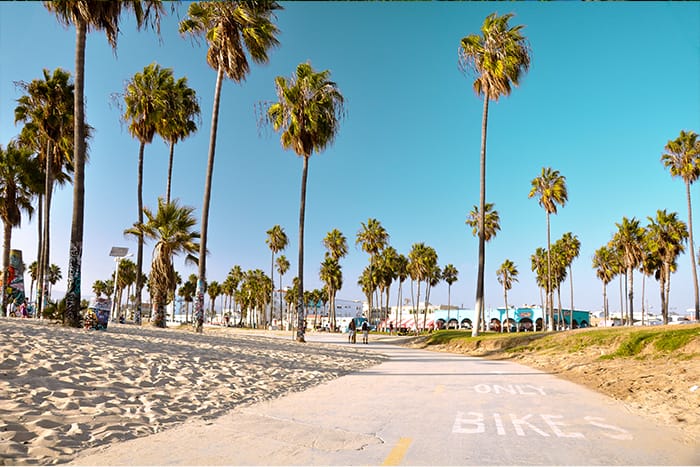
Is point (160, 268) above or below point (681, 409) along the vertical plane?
above

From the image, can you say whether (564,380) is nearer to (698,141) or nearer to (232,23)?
(232,23)

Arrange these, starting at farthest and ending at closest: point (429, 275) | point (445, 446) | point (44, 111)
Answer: point (429, 275)
point (44, 111)
point (445, 446)

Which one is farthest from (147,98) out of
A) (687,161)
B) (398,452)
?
(687,161)

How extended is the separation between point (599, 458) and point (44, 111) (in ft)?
107

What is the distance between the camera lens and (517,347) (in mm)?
25469

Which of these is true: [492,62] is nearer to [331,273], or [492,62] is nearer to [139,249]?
[139,249]

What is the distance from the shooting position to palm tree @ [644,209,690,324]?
5194 centimetres

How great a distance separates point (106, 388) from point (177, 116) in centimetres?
2751

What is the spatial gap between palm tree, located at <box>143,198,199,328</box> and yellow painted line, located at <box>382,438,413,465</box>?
83.0ft

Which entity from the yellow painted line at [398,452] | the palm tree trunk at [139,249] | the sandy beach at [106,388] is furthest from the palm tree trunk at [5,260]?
the yellow painted line at [398,452]

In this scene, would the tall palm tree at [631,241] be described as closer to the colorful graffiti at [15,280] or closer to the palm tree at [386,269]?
the palm tree at [386,269]

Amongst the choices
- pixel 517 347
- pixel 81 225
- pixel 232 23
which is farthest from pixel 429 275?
pixel 81 225

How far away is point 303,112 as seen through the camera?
29438mm

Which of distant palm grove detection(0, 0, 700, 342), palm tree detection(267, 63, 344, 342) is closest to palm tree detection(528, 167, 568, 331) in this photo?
distant palm grove detection(0, 0, 700, 342)
